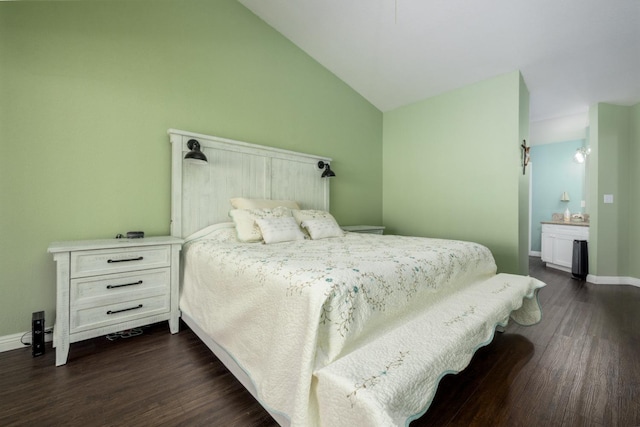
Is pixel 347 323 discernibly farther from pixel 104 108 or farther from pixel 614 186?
pixel 614 186

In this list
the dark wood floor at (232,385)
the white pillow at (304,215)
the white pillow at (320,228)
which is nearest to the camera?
the dark wood floor at (232,385)

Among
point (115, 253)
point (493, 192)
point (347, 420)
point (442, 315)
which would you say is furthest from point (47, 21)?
point (493, 192)

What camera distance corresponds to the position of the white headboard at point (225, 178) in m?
2.35

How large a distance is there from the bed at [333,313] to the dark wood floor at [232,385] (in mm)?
160

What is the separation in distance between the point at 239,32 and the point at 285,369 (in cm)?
320

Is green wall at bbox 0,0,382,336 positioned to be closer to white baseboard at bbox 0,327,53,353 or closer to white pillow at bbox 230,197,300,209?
white baseboard at bbox 0,327,53,353

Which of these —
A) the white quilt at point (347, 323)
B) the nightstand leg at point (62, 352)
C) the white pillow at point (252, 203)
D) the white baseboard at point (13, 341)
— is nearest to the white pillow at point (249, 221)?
the white pillow at point (252, 203)

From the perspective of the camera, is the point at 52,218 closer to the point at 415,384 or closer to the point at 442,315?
the point at 415,384

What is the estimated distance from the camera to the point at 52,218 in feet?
6.28

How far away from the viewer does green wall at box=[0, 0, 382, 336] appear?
181 centimetres

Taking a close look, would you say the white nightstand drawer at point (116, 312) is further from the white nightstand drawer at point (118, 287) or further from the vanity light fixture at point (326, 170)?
the vanity light fixture at point (326, 170)

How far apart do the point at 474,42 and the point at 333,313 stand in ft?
10.4

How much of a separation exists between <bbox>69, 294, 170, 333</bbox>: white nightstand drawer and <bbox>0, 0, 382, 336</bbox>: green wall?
504mm

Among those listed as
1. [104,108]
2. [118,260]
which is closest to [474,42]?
[104,108]
